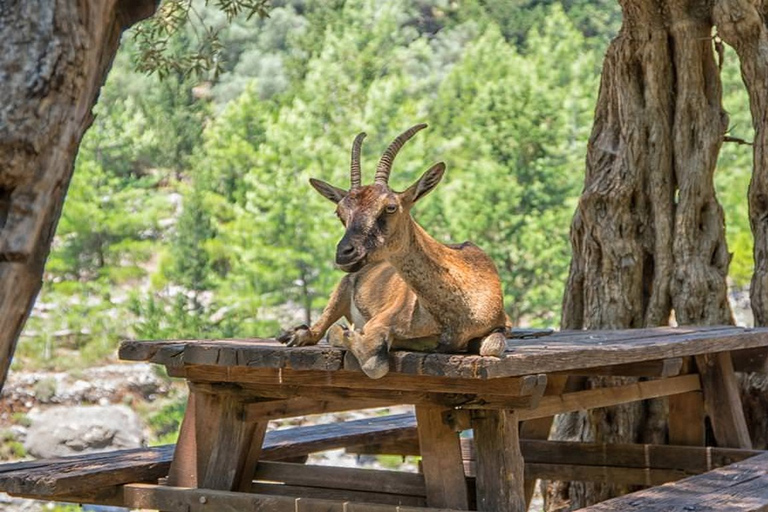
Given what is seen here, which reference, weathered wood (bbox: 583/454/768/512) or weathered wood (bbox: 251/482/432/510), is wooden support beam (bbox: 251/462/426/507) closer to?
weathered wood (bbox: 251/482/432/510)

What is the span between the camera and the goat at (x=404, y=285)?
4.18 m

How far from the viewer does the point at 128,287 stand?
117 ft

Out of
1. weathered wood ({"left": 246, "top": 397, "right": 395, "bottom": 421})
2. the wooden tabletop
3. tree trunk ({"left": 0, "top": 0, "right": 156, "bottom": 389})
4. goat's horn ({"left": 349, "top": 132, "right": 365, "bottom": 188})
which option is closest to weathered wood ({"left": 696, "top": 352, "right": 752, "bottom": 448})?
the wooden tabletop

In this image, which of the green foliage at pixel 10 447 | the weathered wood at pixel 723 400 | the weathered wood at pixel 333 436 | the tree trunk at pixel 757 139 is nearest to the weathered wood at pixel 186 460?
the weathered wood at pixel 333 436

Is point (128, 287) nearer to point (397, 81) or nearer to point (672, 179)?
point (397, 81)

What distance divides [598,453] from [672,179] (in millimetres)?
2318

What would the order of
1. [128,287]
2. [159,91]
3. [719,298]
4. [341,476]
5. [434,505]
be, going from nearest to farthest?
[434,505]
[341,476]
[719,298]
[128,287]
[159,91]

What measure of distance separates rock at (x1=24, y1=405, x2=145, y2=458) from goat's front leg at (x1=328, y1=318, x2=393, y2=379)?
1868 cm

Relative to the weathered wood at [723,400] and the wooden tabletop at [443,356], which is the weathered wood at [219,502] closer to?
the wooden tabletop at [443,356]

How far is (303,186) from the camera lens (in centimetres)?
2841

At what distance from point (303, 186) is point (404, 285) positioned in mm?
23807

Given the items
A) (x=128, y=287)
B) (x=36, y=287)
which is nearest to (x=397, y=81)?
(x=128, y=287)

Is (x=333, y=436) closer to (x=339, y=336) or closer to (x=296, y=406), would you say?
(x=296, y=406)

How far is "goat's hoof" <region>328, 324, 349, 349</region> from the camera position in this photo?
170 inches
